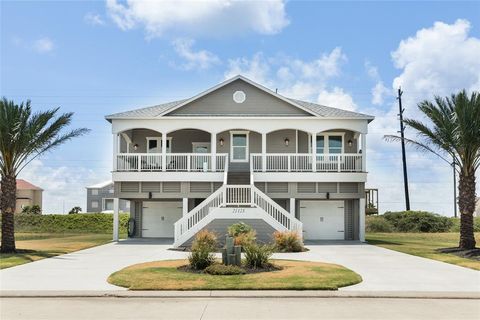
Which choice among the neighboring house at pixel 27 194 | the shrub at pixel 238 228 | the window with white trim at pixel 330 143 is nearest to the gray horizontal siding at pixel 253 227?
the shrub at pixel 238 228

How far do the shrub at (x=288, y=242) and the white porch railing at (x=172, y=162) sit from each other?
7023mm

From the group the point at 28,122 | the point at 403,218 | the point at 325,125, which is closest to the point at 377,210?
the point at 403,218

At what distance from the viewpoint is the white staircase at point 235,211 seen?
76.6 feet

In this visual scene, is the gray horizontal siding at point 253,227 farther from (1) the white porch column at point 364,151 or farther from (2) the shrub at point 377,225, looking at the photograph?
(2) the shrub at point 377,225

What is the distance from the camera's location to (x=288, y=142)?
30.0 metres

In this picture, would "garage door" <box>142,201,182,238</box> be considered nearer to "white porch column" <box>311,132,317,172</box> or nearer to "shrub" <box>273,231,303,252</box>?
"white porch column" <box>311,132,317,172</box>

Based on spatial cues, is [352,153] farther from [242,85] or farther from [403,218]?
[403,218]

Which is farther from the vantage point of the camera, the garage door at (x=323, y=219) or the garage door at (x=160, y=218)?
the garage door at (x=160, y=218)

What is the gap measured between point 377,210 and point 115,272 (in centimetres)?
3353

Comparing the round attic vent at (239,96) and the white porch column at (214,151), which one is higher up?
the round attic vent at (239,96)

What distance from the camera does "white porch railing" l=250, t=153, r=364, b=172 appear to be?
27.5m

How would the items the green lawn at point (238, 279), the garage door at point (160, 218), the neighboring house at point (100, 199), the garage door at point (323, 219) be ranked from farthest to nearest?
the neighboring house at point (100, 199), the garage door at point (160, 218), the garage door at point (323, 219), the green lawn at point (238, 279)

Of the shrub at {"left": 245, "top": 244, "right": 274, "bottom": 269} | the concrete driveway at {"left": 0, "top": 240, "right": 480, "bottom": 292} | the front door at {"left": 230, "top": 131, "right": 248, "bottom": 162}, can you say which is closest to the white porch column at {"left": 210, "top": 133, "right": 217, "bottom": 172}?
the front door at {"left": 230, "top": 131, "right": 248, "bottom": 162}

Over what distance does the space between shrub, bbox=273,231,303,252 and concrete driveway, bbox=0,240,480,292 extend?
22.4 inches
